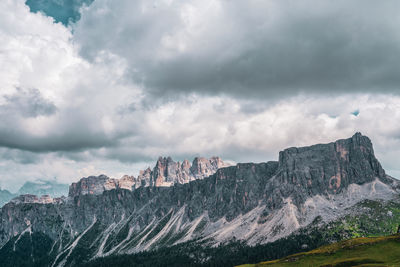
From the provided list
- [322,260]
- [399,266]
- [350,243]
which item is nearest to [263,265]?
[322,260]

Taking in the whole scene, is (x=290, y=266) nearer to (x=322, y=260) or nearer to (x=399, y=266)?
(x=322, y=260)

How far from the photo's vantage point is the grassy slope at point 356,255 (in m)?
152

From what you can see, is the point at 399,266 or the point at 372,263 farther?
the point at 372,263

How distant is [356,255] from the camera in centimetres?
16488

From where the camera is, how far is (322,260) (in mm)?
173250

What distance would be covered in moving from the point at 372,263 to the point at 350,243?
130ft

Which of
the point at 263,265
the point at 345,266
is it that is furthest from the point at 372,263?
the point at 263,265

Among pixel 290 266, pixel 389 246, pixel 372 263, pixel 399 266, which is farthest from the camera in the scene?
pixel 290 266

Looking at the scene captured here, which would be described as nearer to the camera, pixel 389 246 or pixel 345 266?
pixel 345 266

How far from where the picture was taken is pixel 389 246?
166 metres

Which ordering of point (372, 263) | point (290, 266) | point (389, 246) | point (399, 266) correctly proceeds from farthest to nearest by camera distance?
point (290, 266)
point (389, 246)
point (372, 263)
point (399, 266)

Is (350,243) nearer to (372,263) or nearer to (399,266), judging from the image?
(372,263)

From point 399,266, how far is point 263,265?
72.4 metres

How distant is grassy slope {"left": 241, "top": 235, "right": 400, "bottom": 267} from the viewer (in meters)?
152
